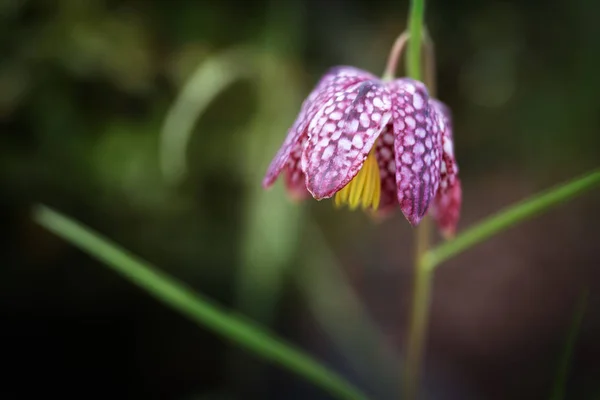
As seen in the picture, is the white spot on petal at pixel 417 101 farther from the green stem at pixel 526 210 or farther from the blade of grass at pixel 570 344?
the blade of grass at pixel 570 344

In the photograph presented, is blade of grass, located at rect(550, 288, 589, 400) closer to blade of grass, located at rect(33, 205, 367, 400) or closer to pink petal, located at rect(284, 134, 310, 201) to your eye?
blade of grass, located at rect(33, 205, 367, 400)

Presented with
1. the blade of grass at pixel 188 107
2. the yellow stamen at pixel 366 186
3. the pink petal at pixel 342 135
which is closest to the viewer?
the pink petal at pixel 342 135

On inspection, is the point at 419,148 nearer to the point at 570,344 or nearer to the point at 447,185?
the point at 447,185

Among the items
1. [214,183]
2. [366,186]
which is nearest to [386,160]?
[366,186]

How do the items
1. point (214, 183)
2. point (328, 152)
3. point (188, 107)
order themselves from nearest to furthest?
1. point (328, 152)
2. point (188, 107)
3. point (214, 183)

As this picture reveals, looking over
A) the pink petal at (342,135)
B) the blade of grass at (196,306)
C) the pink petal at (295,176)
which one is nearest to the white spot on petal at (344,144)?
the pink petal at (342,135)

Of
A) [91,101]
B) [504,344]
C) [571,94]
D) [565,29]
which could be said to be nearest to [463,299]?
[504,344]
